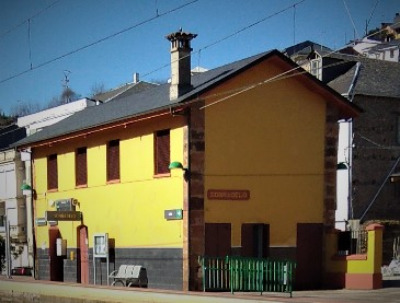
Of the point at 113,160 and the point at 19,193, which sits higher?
the point at 113,160

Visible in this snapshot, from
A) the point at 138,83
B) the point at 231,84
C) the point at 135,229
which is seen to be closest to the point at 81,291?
the point at 135,229

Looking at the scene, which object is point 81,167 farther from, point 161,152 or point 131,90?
point 131,90

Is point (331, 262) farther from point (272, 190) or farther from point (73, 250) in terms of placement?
point (73, 250)

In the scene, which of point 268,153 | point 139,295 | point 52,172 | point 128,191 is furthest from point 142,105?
point 139,295

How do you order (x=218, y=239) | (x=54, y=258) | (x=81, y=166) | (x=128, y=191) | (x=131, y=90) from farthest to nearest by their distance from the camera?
1. (x=131, y=90)
2. (x=54, y=258)
3. (x=81, y=166)
4. (x=128, y=191)
5. (x=218, y=239)

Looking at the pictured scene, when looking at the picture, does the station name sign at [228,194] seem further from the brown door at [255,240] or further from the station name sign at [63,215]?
the station name sign at [63,215]

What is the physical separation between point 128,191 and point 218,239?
4.11 m

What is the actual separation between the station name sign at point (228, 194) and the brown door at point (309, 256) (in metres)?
2.27

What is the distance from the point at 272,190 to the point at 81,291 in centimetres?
671

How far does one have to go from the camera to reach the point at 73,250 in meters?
22.8

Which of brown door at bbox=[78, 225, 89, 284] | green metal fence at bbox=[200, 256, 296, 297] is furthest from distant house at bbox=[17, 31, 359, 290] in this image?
green metal fence at bbox=[200, 256, 296, 297]

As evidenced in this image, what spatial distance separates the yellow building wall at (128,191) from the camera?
1772cm

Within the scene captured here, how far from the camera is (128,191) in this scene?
19.8 m

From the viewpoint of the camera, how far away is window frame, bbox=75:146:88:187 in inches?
875
